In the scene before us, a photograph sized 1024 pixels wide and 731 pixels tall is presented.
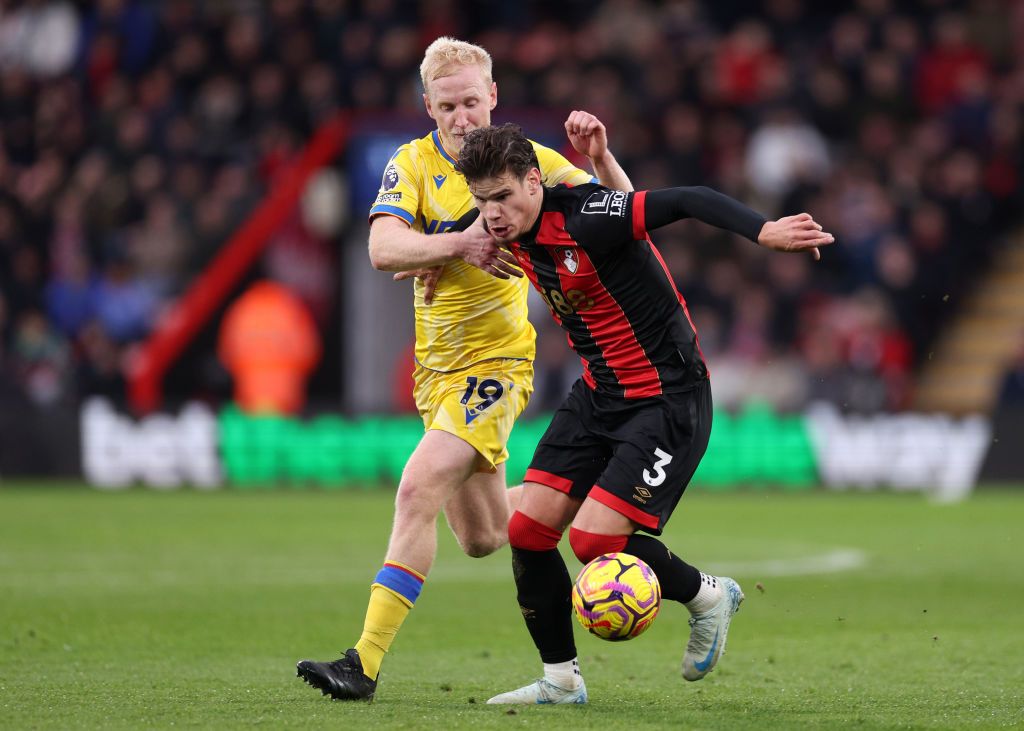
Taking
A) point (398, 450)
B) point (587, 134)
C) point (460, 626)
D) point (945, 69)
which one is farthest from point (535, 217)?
point (945, 69)

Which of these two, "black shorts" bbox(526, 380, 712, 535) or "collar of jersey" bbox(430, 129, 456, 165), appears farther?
"collar of jersey" bbox(430, 129, 456, 165)

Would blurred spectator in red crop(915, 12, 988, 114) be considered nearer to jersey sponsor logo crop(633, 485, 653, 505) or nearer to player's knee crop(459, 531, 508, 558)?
player's knee crop(459, 531, 508, 558)

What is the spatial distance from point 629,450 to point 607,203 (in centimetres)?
96

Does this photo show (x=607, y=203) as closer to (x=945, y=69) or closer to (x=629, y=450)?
(x=629, y=450)

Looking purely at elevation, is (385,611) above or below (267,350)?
below

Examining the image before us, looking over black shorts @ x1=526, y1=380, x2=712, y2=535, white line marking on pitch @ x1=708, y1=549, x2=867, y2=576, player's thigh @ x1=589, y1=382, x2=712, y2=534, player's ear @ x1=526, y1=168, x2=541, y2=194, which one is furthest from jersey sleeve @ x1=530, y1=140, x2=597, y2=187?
white line marking on pitch @ x1=708, y1=549, x2=867, y2=576

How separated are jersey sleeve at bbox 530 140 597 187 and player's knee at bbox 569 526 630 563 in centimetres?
141

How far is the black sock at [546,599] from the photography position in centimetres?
670

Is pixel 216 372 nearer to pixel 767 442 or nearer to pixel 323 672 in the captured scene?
pixel 767 442

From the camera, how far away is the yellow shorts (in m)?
6.91

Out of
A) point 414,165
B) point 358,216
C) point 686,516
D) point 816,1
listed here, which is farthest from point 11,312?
point 414,165

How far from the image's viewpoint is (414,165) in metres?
7.10

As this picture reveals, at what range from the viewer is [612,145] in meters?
19.9

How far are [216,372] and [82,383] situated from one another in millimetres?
1549
